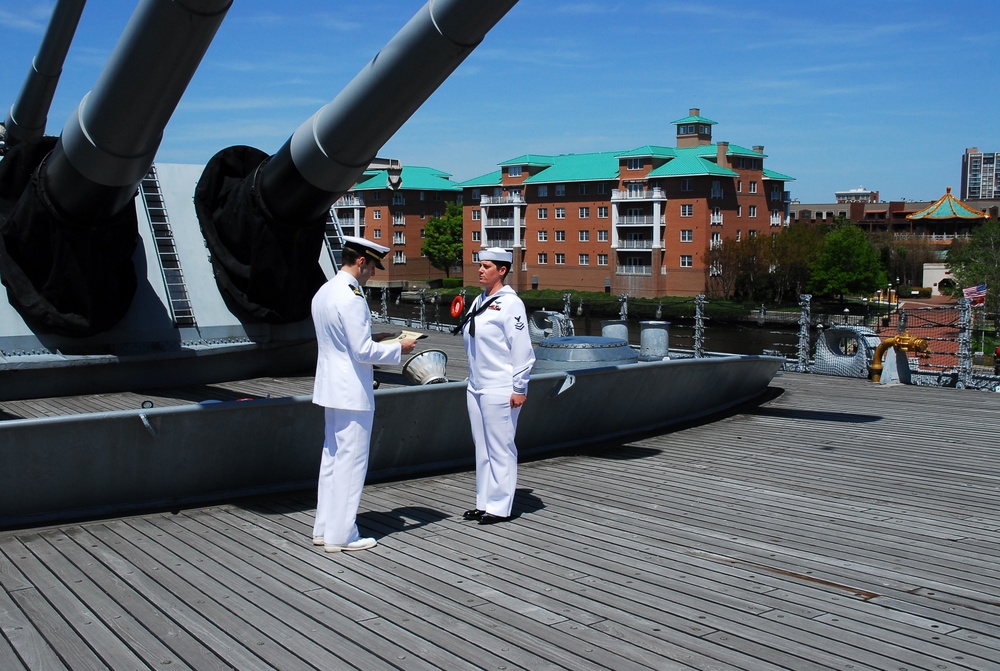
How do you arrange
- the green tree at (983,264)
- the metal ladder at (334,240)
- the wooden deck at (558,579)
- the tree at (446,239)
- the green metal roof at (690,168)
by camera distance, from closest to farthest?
the wooden deck at (558,579) → the metal ladder at (334,240) → the green tree at (983,264) → the green metal roof at (690,168) → the tree at (446,239)

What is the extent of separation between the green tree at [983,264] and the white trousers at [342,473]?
156 feet

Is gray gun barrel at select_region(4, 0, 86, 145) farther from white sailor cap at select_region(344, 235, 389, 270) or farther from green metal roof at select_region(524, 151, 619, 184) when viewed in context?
green metal roof at select_region(524, 151, 619, 184)

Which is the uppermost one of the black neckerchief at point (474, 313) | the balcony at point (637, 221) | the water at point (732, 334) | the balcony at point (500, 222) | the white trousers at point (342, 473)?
the balcony at point (500, 222)

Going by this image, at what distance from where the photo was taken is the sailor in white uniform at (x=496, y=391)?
541 cm

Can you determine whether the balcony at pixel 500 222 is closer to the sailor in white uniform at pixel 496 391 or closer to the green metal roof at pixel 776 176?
the green metal roof at pixel 776 176

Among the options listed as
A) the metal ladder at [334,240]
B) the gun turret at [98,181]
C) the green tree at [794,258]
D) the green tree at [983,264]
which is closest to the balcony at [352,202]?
the green tree at [794,258]

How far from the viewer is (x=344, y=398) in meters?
4.86

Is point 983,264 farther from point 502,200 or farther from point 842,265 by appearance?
point 502,200

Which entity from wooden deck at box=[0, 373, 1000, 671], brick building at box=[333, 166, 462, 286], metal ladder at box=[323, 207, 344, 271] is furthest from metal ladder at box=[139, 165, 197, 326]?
brick building at box=[333, 166, 462, 286]

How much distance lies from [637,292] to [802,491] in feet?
195

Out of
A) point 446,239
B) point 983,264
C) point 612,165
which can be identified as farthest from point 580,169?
point 983,264

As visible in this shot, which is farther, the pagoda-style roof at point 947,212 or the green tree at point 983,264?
the pagoda-style roof at point 947,212

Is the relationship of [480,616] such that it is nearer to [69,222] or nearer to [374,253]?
[374,253]

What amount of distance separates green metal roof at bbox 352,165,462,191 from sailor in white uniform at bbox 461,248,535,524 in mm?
78277
